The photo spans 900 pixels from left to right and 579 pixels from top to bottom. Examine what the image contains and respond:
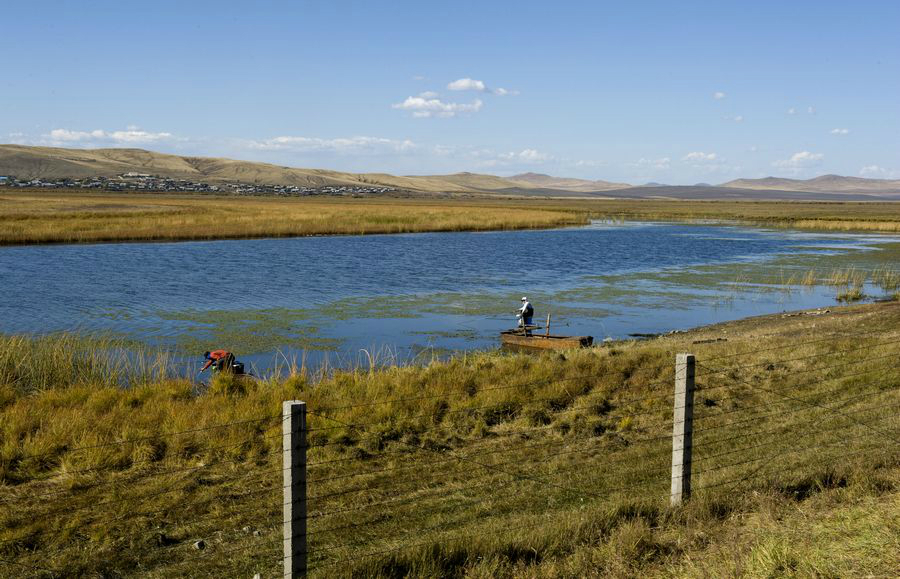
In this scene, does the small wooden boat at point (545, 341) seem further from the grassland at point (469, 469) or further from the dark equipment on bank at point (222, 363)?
the dark equipment on bank at point (222, 363)

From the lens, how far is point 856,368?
14117 mm

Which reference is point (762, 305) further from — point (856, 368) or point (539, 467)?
point (539, 467)

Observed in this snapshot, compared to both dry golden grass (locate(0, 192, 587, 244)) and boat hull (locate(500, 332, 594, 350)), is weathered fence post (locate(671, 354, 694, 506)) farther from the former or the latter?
dry golden grass (locate(0, 192, 587, 244))

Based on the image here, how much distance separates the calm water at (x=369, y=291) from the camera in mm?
23481

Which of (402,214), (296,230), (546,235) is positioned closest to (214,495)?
(296,230)

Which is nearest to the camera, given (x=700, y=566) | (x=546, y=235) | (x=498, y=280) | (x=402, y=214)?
(x=700, y=566)

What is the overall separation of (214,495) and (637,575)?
15.7ft

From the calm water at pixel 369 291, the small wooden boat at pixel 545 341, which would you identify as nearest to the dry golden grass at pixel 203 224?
the calm water at pixel 369 291

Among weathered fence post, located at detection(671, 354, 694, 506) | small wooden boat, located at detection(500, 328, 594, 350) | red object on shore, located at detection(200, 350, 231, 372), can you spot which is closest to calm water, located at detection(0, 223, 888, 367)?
small wooden boat, located at detection(500, 328, 594, 350)

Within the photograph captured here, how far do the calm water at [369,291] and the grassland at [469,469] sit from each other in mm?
6846

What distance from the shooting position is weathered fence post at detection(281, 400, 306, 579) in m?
5.44

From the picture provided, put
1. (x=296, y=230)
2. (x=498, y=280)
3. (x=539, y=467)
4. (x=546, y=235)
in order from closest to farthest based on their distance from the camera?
(x=539, y=467)
(x=498, y=280)
(x=296, y=230)
(x=546, y=235)

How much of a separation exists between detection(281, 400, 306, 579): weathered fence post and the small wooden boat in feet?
48.7

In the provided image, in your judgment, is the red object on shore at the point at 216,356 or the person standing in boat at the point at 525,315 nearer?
the red object on shore at the point at 216,356
